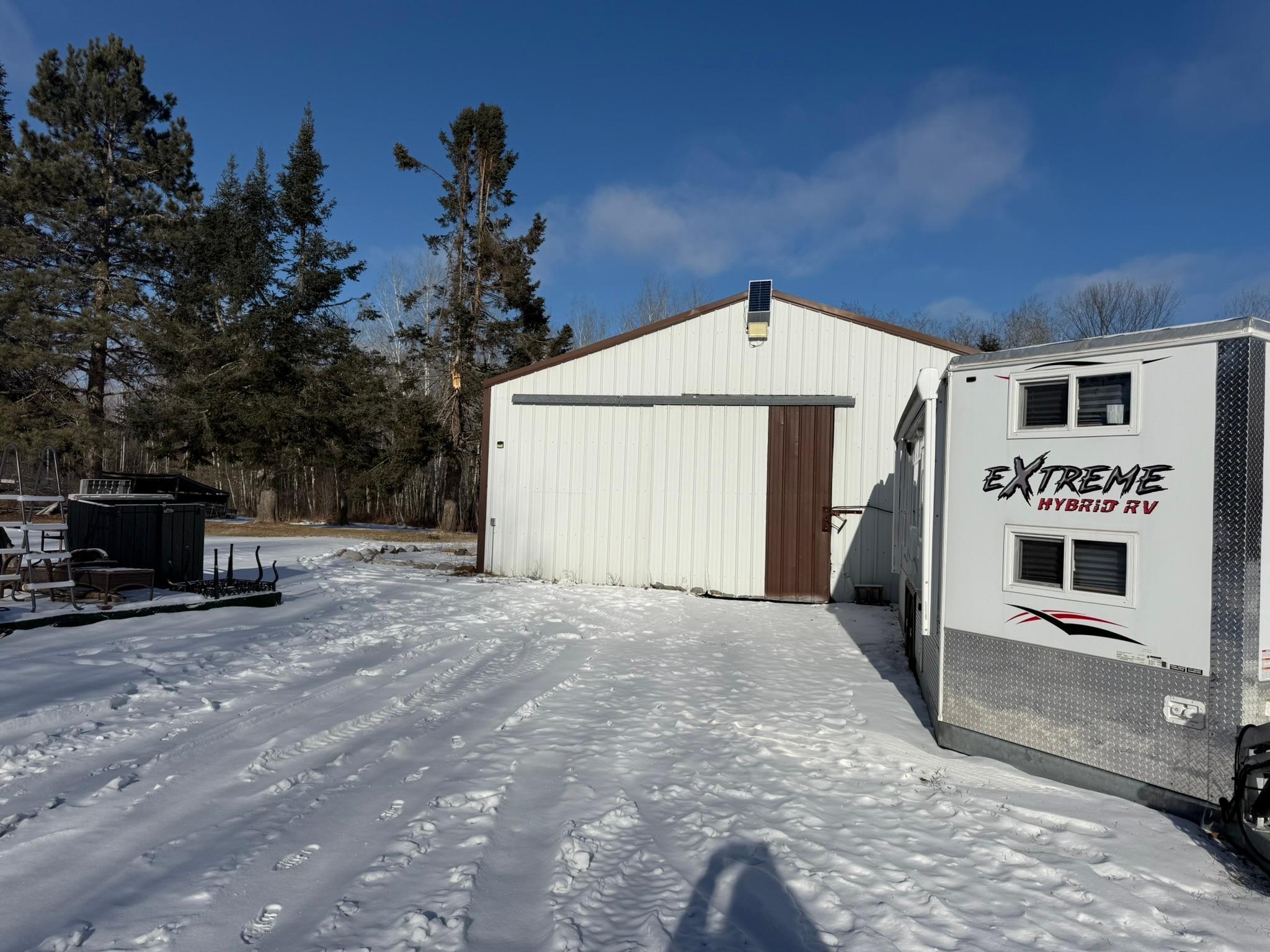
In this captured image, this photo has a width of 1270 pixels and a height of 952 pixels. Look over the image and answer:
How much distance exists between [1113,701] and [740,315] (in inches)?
372

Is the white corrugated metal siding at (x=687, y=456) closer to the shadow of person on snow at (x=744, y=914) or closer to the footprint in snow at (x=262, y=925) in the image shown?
the shadow of person on snow at (x=744, y=914)

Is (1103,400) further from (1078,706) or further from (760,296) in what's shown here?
(760,296)

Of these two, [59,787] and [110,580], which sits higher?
[110,580]

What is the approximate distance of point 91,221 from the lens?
22859mm

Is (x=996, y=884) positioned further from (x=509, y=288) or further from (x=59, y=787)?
(x=509, y=288)

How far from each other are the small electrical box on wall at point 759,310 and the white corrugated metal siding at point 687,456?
150mm

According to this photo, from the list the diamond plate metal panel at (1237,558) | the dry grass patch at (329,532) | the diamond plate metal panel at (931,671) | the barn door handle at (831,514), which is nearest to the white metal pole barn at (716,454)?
the barn door handle at (831,514)

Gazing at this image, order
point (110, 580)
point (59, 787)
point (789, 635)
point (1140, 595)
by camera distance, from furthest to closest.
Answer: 1. point (789, 635)
2. point (110, 580)
3. point (1140, 595)
4. point (59, 787)

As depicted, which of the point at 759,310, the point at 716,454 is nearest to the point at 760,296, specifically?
the point at 759,310

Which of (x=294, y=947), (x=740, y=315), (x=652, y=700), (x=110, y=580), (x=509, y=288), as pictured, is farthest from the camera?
(x=509, y=288)

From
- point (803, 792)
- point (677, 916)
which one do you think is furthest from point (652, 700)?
point (677, 916)

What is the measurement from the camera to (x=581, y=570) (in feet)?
43.4

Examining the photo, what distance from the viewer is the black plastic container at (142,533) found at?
8.89 m

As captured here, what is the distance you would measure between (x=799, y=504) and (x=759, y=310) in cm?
346
